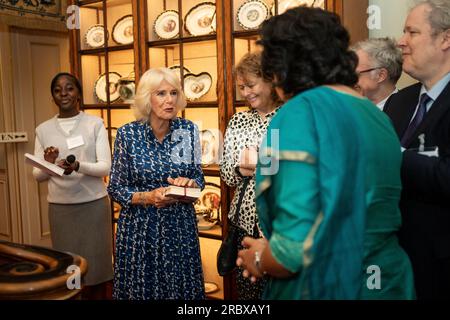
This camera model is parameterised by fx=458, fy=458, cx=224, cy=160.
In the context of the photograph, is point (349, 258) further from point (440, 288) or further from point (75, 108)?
point (75, 108)

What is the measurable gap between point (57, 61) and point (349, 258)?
4.44 metres

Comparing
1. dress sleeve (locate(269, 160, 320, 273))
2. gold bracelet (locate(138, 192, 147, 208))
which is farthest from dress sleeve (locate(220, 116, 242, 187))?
dress sleeve (locate(269, 160, 320, 273))

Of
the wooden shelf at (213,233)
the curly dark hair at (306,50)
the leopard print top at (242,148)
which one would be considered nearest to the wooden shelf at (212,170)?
the wooden shelf at (213,233)

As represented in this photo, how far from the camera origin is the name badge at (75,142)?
2930 mm

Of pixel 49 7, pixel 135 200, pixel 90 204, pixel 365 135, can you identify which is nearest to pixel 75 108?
pixel 90 204

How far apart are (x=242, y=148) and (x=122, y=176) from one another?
0.63 meters

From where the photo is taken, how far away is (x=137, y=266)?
233 cm

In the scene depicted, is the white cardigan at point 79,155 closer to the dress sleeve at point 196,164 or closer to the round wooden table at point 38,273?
the dress sleeve at point 196,164

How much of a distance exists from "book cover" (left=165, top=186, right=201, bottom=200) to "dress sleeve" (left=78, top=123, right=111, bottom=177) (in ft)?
2.84

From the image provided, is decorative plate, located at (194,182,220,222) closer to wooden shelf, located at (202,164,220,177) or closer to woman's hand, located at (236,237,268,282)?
wooden shelf, located at (202,164,220,177)

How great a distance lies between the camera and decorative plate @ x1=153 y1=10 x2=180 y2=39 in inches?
126

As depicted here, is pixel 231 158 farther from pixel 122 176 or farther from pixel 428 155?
pixel 428 155

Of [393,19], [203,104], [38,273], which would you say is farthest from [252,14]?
[38,273]

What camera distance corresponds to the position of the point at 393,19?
2.73 m
